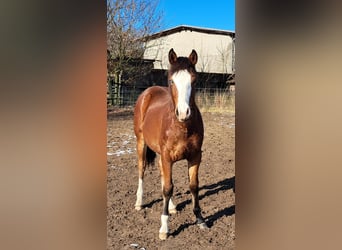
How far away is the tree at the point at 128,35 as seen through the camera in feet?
2.29

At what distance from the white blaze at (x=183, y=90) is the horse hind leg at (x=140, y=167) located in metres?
0.23

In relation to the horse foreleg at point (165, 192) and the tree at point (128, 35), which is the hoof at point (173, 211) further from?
the tree at point (128, 35)

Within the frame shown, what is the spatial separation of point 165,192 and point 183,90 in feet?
0.94

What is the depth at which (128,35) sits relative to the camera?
74 cm

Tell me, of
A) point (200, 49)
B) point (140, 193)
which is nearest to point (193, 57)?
point (200, 49)

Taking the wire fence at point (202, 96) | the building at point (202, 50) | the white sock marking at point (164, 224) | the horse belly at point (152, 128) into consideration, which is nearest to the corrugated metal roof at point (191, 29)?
the building at point (202, 50)

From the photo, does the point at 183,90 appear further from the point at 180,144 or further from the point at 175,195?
the point at 175,195

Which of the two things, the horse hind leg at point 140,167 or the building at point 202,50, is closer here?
the building at point 202,50
